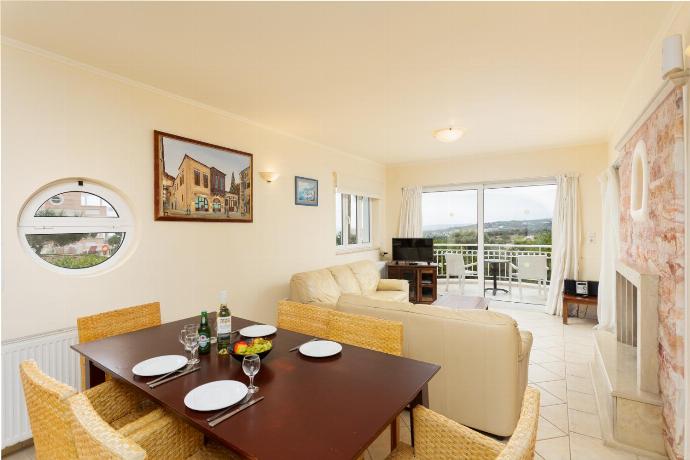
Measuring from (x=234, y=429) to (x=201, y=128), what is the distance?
292 cm

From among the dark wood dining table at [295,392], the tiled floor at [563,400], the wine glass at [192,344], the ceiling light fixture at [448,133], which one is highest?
the ceiling light fixture at [448,133]

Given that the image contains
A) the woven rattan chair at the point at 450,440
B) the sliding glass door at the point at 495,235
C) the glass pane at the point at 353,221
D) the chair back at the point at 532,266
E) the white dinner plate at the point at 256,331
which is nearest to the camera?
the woven rattan chair at the point at 450,440

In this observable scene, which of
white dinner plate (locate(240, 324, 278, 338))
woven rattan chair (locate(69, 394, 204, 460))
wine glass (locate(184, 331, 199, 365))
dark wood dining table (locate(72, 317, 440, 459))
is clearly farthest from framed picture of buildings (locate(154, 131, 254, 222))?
woven rattan chair (locate(69, 394, 204, 460))

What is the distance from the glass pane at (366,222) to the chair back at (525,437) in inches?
209

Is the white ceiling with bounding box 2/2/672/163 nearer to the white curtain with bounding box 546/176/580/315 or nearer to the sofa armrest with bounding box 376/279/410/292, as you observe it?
the white curtain with bounding box 546/176/580/315

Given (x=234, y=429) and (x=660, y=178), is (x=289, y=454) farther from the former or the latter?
(x=660, y=178)

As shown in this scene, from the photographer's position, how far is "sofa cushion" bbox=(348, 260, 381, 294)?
481 cm

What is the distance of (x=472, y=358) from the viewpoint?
83.9 inches

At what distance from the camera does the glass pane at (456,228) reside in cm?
612

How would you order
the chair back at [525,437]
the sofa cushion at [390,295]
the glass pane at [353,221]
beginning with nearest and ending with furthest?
the chair back at [525,437] → the sofa cushion at [390,295] → the glass pane at [353,221]

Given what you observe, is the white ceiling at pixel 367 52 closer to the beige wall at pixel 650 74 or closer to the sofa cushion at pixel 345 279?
the beige wall at pixel 650 74

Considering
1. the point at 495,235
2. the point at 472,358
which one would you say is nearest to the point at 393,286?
the point at 495,235

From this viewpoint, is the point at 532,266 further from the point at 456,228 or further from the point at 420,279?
the point at 420,279

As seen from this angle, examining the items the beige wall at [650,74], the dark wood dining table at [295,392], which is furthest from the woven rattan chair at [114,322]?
the beige wall at [650,74]
